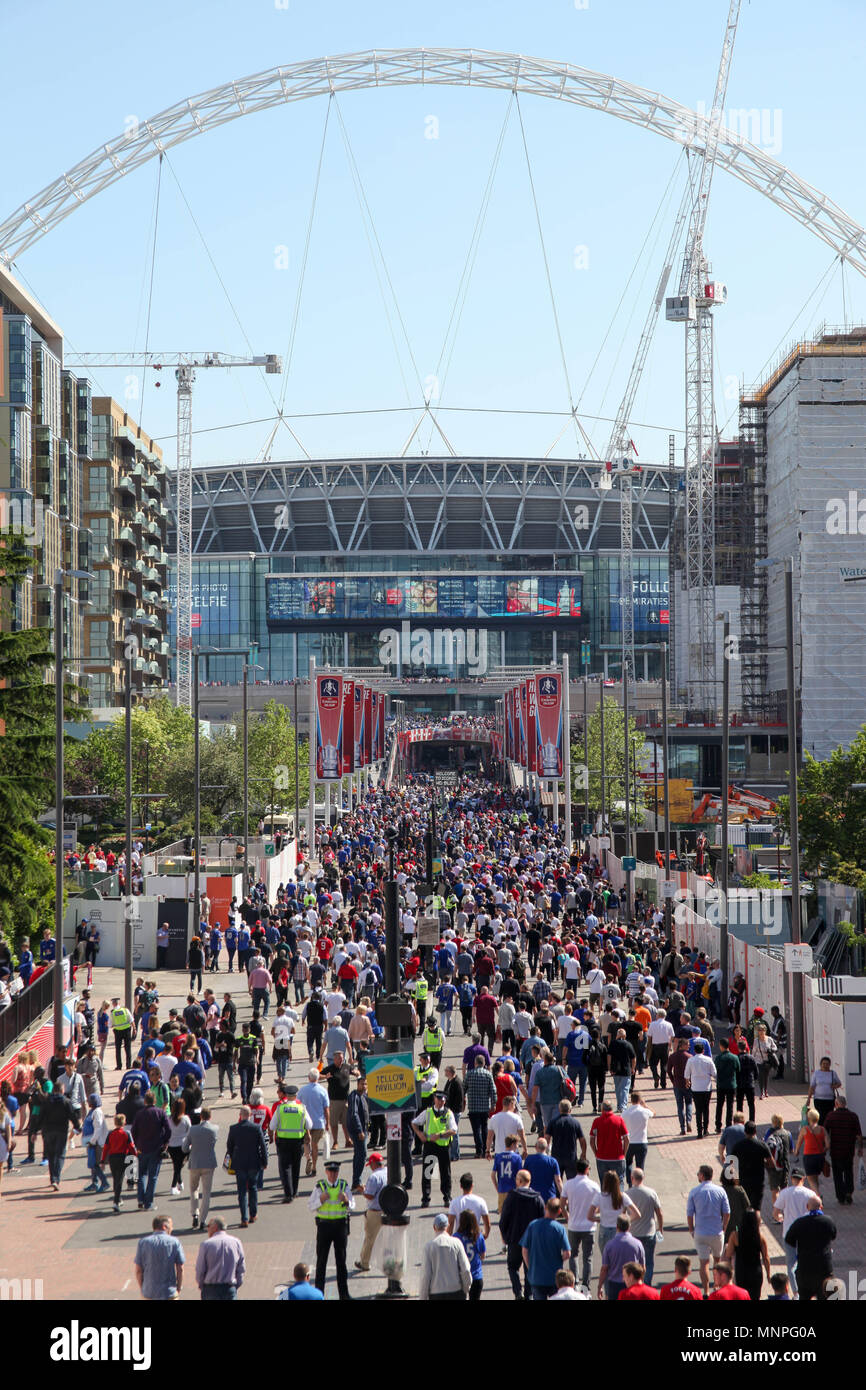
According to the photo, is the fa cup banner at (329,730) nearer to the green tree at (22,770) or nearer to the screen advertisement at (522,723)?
the screen advertisement at (522,723)

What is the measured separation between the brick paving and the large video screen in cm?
15332

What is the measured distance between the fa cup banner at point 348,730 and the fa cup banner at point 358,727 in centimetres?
79

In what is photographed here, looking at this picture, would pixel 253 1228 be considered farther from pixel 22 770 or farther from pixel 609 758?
pixel 609 758

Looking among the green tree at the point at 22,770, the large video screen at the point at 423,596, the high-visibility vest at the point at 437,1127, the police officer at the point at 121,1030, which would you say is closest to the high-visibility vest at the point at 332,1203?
the high-visibility vest at the point at 437,1127

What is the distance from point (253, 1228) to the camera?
1482 centimetres

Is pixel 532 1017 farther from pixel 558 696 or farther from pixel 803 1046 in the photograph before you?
pixel 558 696

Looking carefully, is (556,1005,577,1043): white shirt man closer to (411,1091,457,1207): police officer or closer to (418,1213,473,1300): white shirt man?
(411,1091,457,1207): police officer

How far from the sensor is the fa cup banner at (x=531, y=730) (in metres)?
53.7

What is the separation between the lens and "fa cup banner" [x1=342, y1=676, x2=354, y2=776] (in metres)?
47.1

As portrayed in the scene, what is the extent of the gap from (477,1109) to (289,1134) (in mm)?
2548

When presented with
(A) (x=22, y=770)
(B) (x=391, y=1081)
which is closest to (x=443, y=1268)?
(B) (x=391, y=1081)

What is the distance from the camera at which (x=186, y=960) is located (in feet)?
118

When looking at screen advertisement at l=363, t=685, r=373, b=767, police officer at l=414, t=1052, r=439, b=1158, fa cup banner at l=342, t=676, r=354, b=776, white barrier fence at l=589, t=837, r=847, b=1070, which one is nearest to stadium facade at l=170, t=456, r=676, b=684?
screen advertisement at l=363, t=685, r=373, b=767
